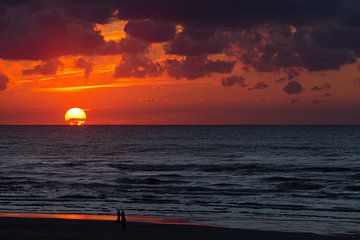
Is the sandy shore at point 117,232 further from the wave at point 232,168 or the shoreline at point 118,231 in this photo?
the wave at point 232,168

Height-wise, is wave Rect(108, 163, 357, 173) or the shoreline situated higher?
wave Rect(108, 163, 357, 173)

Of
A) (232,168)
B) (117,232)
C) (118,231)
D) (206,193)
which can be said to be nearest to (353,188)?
(206,193)

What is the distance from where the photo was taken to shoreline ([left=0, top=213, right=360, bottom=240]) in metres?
23.1

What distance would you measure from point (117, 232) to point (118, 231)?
Answer: 297 millimetres

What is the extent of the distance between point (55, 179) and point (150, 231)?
3245 centimetres

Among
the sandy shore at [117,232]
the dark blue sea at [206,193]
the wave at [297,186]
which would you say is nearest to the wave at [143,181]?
the dark blue sea at [206,193]

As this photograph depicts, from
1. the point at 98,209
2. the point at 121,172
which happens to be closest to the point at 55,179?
the point at 121,172

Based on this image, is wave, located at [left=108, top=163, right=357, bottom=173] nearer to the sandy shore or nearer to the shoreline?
the shoreline

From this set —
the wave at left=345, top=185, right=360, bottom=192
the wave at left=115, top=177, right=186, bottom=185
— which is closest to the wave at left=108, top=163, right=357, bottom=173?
the wave at left=115, top=177, right=186, bottom=185

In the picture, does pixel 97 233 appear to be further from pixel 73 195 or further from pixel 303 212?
pixel 73 195

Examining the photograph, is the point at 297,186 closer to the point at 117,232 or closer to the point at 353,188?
the point at 353,188

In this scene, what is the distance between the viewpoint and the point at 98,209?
34031 millimetres

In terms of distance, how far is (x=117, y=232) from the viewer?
2409 cm

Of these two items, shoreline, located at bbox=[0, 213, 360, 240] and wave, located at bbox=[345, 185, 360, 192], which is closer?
shoreline, located at bbox=[0, 213, 360, 240]
